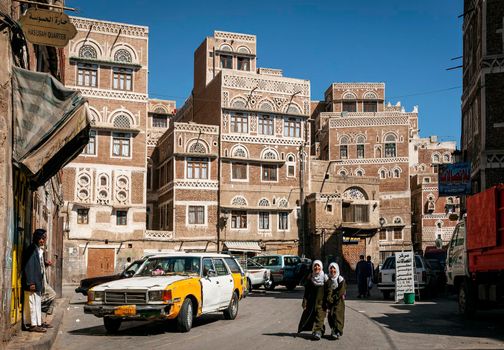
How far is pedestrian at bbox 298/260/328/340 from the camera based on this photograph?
520 inches

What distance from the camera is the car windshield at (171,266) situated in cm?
1533

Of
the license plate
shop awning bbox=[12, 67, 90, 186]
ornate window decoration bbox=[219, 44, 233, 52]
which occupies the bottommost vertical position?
the license plate

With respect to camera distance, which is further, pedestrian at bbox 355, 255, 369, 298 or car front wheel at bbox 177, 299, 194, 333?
pedestrian at bbox 355, 255, 369, 298

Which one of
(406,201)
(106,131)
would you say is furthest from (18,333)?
(406,201)

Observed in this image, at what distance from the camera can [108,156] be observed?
4781cm

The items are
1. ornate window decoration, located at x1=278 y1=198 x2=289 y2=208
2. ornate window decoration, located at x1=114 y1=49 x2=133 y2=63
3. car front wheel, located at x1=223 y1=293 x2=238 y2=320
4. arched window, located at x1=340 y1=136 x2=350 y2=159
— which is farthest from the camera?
arched window, located at x1=340 y1=136 x2=350 y2=159

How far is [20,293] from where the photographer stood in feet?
41.2

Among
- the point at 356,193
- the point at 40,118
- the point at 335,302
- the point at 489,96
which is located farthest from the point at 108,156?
the point at 335,302

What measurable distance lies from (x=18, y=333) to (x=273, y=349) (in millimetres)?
4554

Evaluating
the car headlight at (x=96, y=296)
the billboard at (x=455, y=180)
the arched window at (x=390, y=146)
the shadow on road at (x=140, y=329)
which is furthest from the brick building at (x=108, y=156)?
the car headlight at (x=96, y=296)

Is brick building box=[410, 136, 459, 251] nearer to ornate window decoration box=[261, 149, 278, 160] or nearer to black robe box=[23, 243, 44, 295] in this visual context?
ornate window decoration box=[261, 149, 278, 160]

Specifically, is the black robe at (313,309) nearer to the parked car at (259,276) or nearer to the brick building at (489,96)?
the brick building at (489,96)

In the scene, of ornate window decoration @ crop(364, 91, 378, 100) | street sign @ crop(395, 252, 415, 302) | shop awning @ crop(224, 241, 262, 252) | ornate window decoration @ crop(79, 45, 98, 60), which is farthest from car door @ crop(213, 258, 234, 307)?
ornate window decoration @ crop(364, 91, 378, 100)

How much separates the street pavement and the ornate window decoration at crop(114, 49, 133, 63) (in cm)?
3117
